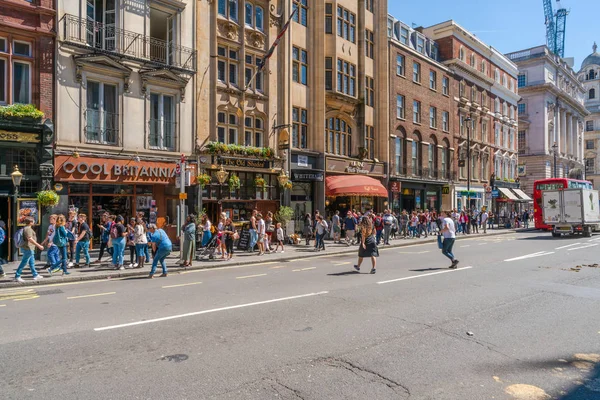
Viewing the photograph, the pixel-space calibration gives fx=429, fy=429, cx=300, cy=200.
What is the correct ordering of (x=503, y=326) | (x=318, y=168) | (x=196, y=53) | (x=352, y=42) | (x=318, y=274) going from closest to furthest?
(x=503, y=326)
(x=318, y=274)
(x=196, y=53)
(x=318, y=168)
(x=352, y=42)

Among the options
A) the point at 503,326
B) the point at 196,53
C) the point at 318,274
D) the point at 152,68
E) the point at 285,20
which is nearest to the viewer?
the point at 503,326

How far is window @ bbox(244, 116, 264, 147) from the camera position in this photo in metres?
Result: 22.0

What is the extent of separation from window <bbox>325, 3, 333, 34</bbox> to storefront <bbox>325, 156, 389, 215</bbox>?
8119 millimetres

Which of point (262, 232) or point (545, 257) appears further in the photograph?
point (262, 232)

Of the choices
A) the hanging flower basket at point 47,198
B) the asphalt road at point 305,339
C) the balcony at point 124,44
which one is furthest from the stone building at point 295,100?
the asphalt road at point 305,339

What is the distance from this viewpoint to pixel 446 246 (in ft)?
44.2

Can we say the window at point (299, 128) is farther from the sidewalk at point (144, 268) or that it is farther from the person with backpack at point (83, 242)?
the person with backpack at point (83, 242)

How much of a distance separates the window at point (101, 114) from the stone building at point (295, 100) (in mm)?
3816

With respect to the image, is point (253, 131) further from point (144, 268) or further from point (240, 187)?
point (144, 268)

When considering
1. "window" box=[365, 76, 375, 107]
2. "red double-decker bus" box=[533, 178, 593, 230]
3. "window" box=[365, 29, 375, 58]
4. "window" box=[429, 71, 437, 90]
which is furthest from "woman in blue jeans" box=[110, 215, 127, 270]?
"window" box=[429, 71, 437, 90]

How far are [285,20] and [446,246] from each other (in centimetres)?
1605

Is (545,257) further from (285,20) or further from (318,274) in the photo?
(285,20)

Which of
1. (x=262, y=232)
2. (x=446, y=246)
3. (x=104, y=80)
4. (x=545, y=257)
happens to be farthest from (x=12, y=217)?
(x=545, y=257)

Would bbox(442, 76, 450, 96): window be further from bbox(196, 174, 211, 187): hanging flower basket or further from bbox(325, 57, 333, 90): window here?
bbox(196, 174, 211, 187): hanging flower basket
